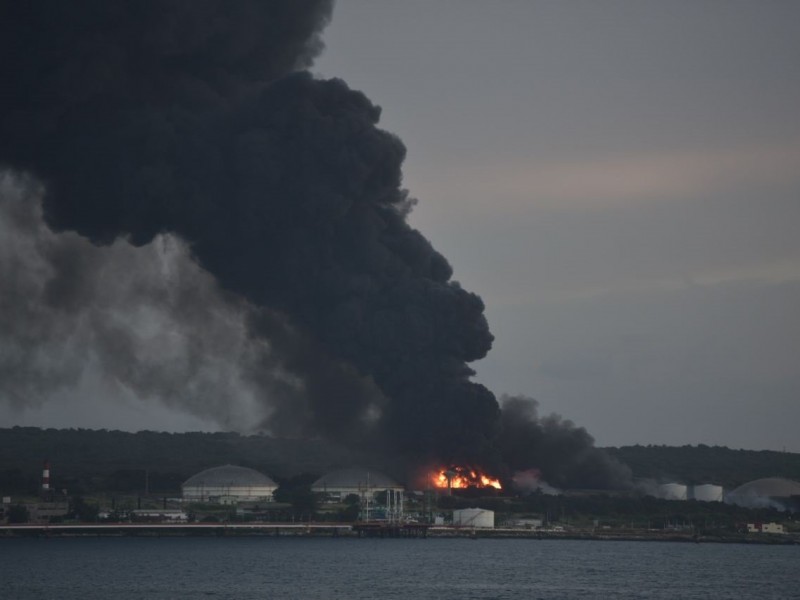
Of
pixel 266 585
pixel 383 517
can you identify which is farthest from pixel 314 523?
pixel 266 585

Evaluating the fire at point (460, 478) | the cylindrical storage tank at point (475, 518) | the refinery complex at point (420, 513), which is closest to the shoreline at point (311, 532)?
the refinery complex at point (420, 513)

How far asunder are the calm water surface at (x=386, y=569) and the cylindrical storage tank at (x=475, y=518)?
4.14 m

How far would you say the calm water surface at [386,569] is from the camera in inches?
4715

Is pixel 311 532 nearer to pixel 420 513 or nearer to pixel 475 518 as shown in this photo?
pixel 420 513

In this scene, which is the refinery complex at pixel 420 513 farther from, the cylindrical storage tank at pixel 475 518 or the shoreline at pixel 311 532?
the shoreline at pixel 311 532

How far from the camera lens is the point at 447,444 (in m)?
170

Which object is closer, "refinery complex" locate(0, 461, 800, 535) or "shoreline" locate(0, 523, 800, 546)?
"shoreline" locate(0, 523, 800, 546)

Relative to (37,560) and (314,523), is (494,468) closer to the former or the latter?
(314,523)

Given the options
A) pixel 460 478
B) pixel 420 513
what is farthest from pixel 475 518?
pixel 420 513

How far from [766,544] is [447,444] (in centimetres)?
4581

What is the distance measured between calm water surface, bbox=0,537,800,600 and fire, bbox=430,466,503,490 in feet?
23.4

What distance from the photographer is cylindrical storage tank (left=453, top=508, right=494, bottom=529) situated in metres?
183

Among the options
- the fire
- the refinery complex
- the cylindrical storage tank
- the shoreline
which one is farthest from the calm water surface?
the fire

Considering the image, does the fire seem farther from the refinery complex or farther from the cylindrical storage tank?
A: the cylindrical storage tank
